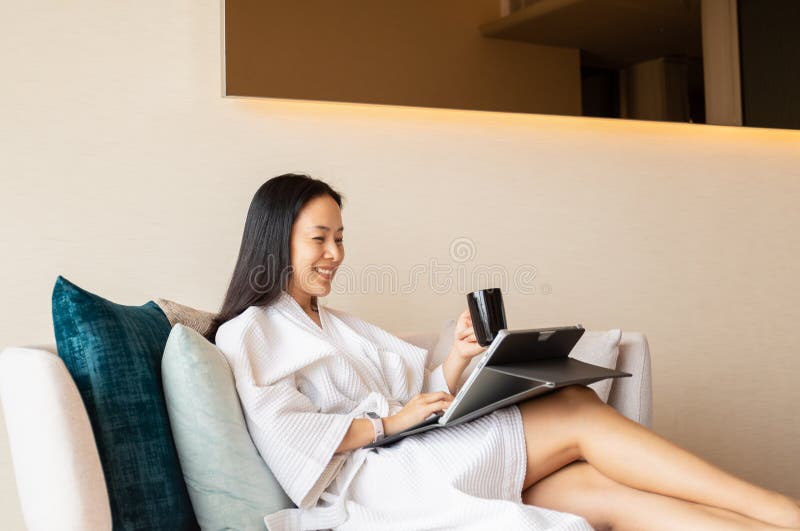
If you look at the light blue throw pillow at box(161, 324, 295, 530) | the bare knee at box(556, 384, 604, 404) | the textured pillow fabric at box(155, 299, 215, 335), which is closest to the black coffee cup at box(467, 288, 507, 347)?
the bare knee at box(556, 384, 604, 404)

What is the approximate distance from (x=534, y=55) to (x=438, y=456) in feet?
5.53

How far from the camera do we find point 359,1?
271cm

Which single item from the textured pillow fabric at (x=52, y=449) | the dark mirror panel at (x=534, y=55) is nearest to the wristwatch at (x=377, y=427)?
the textured pillow fabric at (x=52, y=449)

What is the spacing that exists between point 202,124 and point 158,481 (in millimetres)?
1204

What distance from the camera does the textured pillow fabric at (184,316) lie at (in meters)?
1.98

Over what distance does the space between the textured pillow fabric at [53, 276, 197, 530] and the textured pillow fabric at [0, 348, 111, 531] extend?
90mm

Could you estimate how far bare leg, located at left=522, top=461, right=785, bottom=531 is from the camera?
66.1 inches

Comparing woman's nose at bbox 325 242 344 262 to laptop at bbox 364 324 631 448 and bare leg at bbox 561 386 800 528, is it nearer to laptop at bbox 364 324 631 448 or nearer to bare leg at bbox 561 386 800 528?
laptop at bbox 364 324 631 448

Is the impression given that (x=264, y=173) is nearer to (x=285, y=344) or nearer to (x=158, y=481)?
(x=285, y=344)

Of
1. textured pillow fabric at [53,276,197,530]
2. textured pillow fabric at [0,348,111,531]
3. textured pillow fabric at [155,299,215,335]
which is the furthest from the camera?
textured pillow fabric at [155,299,215,335]

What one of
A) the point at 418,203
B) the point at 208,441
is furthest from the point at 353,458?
the point at 418,203

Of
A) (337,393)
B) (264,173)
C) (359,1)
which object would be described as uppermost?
(359,1)

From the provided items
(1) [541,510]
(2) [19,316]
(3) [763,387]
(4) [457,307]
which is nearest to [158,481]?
(1) [541,510]

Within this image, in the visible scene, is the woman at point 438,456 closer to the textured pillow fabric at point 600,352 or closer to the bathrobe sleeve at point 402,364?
the bathrobe sleeve at point 402,364
